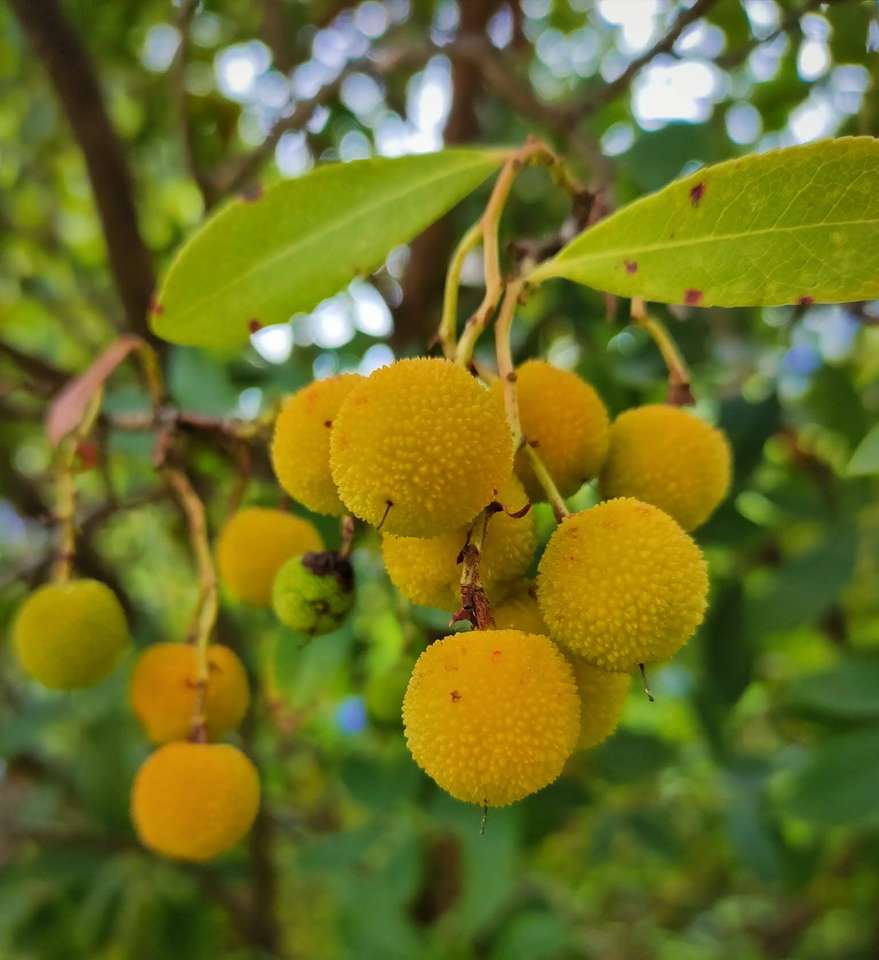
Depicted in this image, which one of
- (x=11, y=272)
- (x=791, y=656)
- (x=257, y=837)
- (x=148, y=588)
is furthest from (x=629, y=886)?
(x=11, y=272)

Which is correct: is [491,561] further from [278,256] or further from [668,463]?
[278,256]

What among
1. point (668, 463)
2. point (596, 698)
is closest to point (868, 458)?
point (668, 463)

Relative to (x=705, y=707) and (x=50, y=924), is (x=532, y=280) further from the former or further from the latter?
(x=50, y=924)

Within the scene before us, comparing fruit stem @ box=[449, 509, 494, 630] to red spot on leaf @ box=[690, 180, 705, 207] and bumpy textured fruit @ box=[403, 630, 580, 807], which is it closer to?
bumpy textured fruit @ box=[403, 630, 580, 807]

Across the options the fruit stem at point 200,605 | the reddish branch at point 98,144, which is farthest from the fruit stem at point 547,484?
the reddish branch at point 98,144

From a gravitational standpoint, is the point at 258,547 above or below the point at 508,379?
below

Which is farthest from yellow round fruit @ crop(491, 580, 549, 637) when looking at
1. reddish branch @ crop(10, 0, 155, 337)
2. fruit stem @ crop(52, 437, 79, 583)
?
reddish branch @ crop(10, 0, 155, 337)
